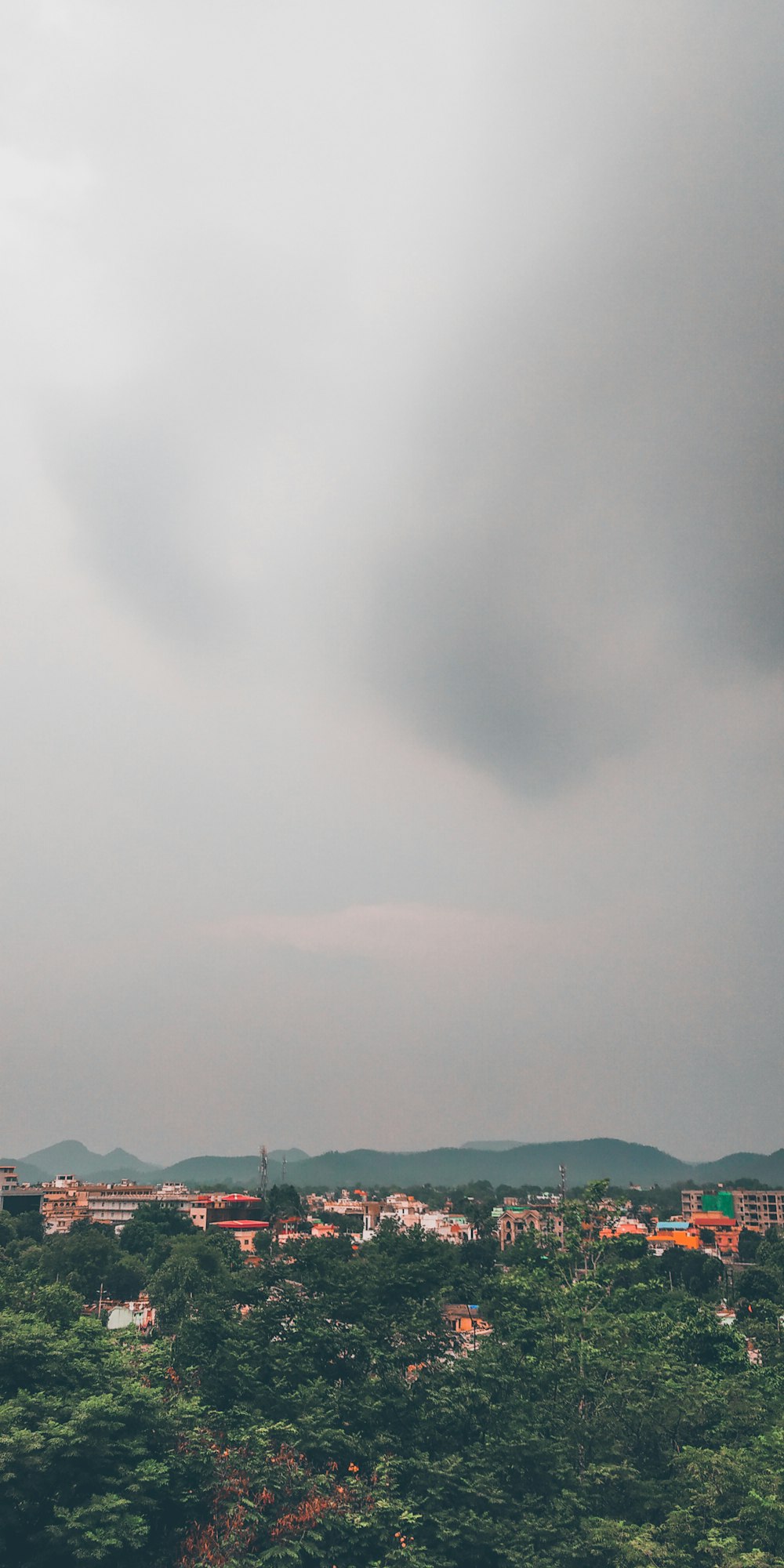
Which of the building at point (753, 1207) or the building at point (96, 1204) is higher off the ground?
the building at point (96, 1204)

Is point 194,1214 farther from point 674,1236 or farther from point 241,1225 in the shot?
point 674,1236

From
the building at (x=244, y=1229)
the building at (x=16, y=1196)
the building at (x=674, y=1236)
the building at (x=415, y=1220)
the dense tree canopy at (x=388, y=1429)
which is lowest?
the building at (x=415, y=1220)

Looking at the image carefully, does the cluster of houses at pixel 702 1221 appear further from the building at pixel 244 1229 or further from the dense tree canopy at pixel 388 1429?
the dense tree canopy at pixel 388 1429

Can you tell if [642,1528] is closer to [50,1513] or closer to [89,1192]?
[50,1513]

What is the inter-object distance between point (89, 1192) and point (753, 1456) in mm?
112419

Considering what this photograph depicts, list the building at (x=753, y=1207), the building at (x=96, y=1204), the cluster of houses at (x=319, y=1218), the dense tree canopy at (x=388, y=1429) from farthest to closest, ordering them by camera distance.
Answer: the building at (x=753, y=1207) < the building at (x=96, y=1204) < the cluster of houses at (x=319, y=1218) < the dense tree canopy at (x=388, y=1429)

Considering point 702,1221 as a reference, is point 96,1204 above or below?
above

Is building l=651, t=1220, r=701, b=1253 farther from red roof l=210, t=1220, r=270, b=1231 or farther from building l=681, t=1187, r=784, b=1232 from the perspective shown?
red roof l=210, t=1220, r=270, b=1231

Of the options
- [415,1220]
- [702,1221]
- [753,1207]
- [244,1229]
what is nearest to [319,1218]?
[415,1220]

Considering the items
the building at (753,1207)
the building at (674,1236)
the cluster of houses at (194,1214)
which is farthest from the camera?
the building at (753,1207)

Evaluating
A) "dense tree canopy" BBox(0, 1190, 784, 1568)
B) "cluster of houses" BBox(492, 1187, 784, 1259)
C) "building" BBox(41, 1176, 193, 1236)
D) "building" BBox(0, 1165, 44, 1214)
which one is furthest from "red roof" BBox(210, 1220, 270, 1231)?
"dense tree canopy" BBox(0, 1190, 784, 1568)

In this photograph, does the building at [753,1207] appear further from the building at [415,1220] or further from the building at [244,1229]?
the building at [244,1229]

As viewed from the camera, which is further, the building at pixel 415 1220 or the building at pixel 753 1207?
the building at pixel 753 1207

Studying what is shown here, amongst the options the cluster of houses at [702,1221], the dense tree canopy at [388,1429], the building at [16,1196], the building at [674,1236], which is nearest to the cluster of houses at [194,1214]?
the building at [16,1196]
